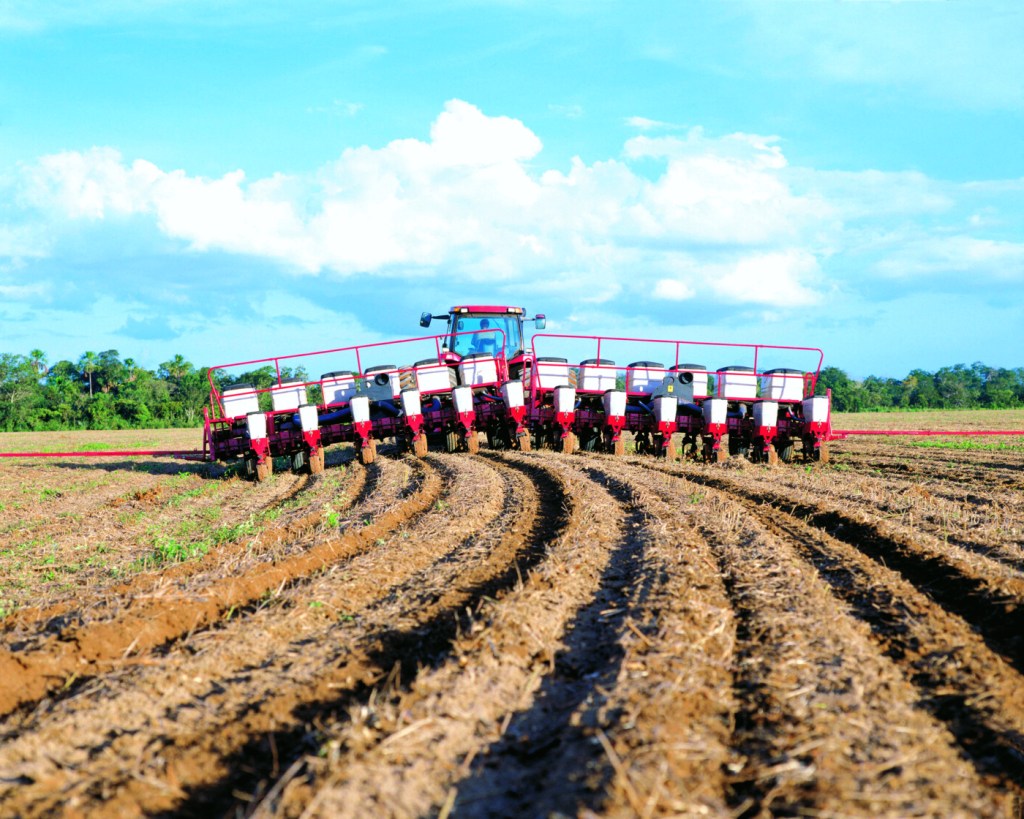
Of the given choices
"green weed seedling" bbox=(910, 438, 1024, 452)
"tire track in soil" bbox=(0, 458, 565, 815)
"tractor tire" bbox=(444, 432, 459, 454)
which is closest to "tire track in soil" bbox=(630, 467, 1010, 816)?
"tire track in soil" bbox=(0, 458, 565, 815)

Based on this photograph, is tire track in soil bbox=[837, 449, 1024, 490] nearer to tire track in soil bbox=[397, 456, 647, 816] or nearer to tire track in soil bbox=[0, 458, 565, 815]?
tire track in soil bbox=[397, 456, 647, 816]

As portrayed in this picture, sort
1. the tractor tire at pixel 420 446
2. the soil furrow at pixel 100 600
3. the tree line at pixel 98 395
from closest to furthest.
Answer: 1. the soil furrow at pixel 100 600
2. the tractor tire at pixel 420 446
3. the tree line at pixel 98 395

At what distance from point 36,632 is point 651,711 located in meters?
3.72

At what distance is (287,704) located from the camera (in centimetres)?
362

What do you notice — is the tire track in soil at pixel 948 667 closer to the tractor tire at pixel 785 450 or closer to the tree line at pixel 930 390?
the tractor tire at pixel 785 450

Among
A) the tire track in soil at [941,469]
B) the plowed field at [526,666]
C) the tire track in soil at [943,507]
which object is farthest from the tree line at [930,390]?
the plowed field at [526,666]

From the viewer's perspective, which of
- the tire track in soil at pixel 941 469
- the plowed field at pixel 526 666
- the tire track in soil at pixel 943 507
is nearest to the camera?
the plowed field at pixel 526 666

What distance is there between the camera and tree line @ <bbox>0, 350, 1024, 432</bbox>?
49.4m

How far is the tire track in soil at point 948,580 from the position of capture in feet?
15.1

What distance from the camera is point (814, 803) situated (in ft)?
8.56

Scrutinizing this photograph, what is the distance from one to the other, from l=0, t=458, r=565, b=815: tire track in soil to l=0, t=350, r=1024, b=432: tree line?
137 feet

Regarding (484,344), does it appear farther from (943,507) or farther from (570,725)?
(570,725)

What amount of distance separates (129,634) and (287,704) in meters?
1.55

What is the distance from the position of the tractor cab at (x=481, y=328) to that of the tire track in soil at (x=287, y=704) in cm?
1326
